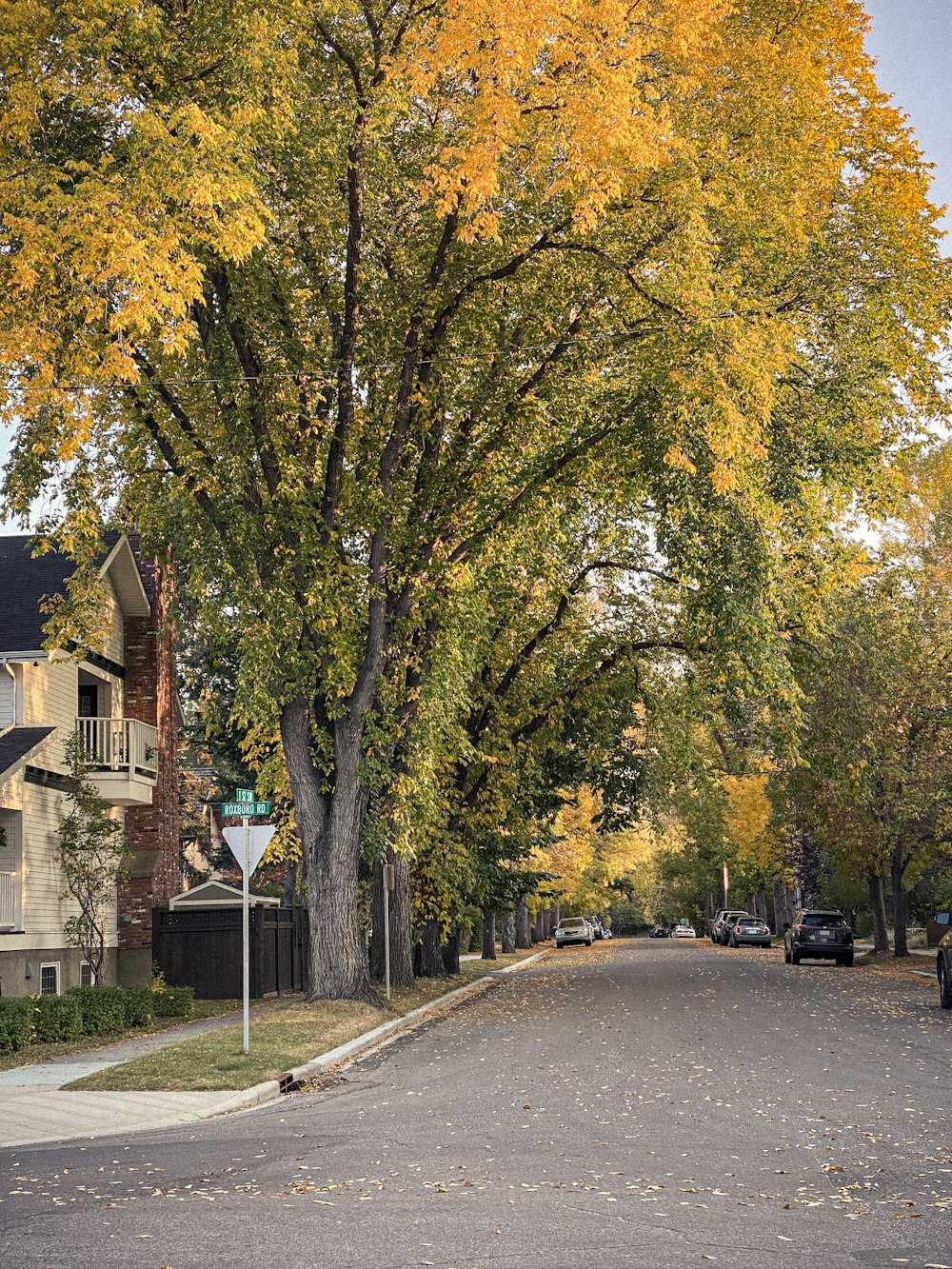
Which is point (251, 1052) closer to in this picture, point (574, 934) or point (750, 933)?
point (750, 933)

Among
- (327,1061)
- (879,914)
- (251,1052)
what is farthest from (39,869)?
(879,914)

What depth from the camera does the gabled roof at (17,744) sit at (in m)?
23.0

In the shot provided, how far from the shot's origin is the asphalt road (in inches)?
275

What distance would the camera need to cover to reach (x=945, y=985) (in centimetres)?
2166

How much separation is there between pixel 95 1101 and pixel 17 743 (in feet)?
39.0

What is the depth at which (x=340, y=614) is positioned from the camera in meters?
21.0

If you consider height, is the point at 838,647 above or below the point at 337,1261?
above

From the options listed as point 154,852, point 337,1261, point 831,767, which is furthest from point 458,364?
point 337,1261

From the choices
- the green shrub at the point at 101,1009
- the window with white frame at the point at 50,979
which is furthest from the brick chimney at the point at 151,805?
the green shrub at the point at 101,1009

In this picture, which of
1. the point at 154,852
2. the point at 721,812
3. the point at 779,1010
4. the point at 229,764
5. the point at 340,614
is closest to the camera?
the point at 340,614

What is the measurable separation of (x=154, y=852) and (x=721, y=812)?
4844 centimetres

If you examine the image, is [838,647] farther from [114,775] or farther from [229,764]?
[229,764]

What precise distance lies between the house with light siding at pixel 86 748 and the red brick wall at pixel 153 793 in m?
0.02

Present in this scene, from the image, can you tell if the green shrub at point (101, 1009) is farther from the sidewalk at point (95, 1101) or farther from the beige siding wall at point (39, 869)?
the beige siding wall at point (39, 869)
